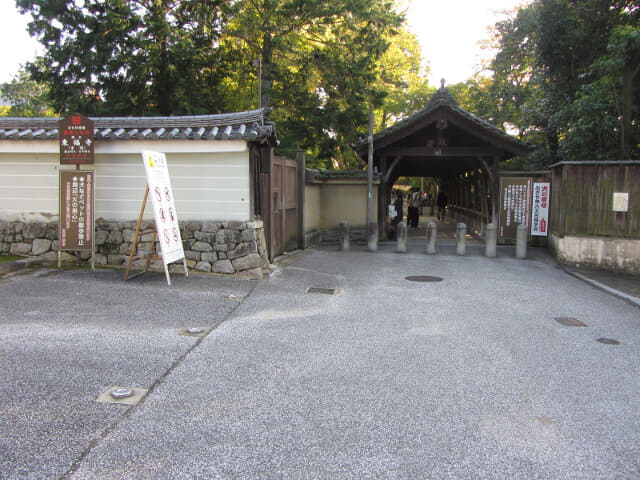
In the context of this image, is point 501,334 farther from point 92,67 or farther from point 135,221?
point 92,67

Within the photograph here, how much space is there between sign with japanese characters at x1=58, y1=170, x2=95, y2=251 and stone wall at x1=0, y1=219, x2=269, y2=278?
64cm

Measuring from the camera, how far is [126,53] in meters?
17.2

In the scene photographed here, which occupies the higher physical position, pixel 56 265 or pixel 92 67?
pixel 92 67

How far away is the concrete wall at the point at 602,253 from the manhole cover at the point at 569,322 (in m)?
4.89

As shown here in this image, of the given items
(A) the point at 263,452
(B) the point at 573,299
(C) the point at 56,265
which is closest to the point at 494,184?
(B) the point at 573,299

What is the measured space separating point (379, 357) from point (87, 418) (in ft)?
9.55

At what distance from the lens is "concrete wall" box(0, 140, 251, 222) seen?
9.25m

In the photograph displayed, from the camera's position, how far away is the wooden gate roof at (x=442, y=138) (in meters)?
14.3

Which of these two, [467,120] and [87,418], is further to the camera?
[467,120]

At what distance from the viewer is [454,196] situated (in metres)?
25.8

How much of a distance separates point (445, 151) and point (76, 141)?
36.4 feet

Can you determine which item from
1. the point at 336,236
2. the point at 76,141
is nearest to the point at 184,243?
the point at 76,141

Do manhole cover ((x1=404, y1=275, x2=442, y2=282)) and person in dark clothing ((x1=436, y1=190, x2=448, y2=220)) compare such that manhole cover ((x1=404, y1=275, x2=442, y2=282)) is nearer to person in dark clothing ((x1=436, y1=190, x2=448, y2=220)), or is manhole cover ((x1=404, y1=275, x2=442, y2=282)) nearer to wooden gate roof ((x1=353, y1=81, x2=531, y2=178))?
wooden gate roof ((x1=353, y1=81, x2=531, y2=178))

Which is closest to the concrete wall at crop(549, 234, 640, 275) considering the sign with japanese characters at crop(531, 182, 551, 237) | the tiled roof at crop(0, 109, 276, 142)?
the sign with japanese characters at crop(531, 182, 551, 237)
